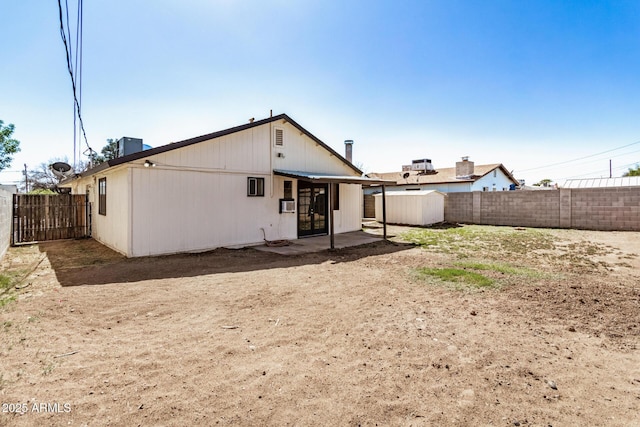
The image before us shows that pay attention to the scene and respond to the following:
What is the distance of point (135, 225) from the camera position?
7.86m

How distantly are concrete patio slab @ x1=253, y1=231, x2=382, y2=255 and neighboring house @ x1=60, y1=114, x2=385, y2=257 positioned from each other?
2.19 feet

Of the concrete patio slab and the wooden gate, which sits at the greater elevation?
the wooden gate

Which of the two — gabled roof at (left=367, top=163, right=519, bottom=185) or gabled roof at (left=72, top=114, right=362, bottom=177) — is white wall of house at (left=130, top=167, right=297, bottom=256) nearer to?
gabled roof at (left=72, top=114, right=362, bottom=177)

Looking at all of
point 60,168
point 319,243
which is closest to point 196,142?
point 319,243

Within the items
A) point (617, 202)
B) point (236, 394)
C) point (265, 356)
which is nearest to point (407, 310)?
point (265, 356)

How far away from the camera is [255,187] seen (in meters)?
10.1

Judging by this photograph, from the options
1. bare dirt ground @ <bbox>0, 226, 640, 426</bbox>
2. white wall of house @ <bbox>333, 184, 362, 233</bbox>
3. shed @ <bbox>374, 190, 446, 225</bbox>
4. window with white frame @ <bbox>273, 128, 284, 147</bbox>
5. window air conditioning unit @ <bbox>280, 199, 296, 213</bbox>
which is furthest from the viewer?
shed @ <bbox>374, 190, 446, 225</bbox>

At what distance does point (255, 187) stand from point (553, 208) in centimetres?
1433

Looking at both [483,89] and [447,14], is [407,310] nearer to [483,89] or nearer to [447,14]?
[447,14]

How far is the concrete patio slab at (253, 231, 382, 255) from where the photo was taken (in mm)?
9141

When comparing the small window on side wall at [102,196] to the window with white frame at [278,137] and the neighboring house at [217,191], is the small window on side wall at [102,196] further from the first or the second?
the window with white frame at [278,137]

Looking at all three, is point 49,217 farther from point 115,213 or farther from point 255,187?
point 255,187

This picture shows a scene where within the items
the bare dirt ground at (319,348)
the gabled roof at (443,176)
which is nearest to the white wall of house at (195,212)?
the bare dirt ground at (319,348)

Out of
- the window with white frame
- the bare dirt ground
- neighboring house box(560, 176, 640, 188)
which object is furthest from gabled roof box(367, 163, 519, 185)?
the bare dirt ground
